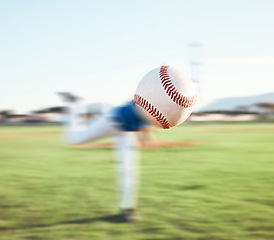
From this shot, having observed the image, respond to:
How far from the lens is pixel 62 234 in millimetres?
3346

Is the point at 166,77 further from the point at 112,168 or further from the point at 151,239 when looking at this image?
the point at 112,168

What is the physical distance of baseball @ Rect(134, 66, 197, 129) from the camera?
279cm

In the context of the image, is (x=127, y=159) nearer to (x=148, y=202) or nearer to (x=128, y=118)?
(x=128, y=118)

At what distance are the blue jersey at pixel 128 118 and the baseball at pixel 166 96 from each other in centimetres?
20

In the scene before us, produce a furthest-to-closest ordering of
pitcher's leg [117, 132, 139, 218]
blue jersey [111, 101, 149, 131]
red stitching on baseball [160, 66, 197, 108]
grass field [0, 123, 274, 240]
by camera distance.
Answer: pitcher's leg [117, 132, 139, 218] → grass field [0, 123, 274, 240] → blue jersey [111, 101, 149, 131] → red stitching on baseball [160, 66, 197, 108]

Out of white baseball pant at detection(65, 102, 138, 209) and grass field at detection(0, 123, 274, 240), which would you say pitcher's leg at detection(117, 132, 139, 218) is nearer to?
white baseball pant at detection(65, 102, 138, 209)

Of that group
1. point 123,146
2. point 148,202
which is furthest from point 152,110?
point 148,202

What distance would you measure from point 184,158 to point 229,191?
4.22 meters

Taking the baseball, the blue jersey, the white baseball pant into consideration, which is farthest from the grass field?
the baseball

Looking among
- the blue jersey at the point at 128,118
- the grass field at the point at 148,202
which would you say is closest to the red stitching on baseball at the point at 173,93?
the blue jersey at the point at 128,118

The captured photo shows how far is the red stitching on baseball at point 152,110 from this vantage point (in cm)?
285

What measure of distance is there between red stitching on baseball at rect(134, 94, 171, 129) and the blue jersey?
0.56 feet

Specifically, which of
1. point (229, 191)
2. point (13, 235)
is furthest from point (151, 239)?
point (229, 191)

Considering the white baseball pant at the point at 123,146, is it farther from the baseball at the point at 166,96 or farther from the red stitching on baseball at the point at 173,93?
the red stitching on baseball at the point at 173,93
